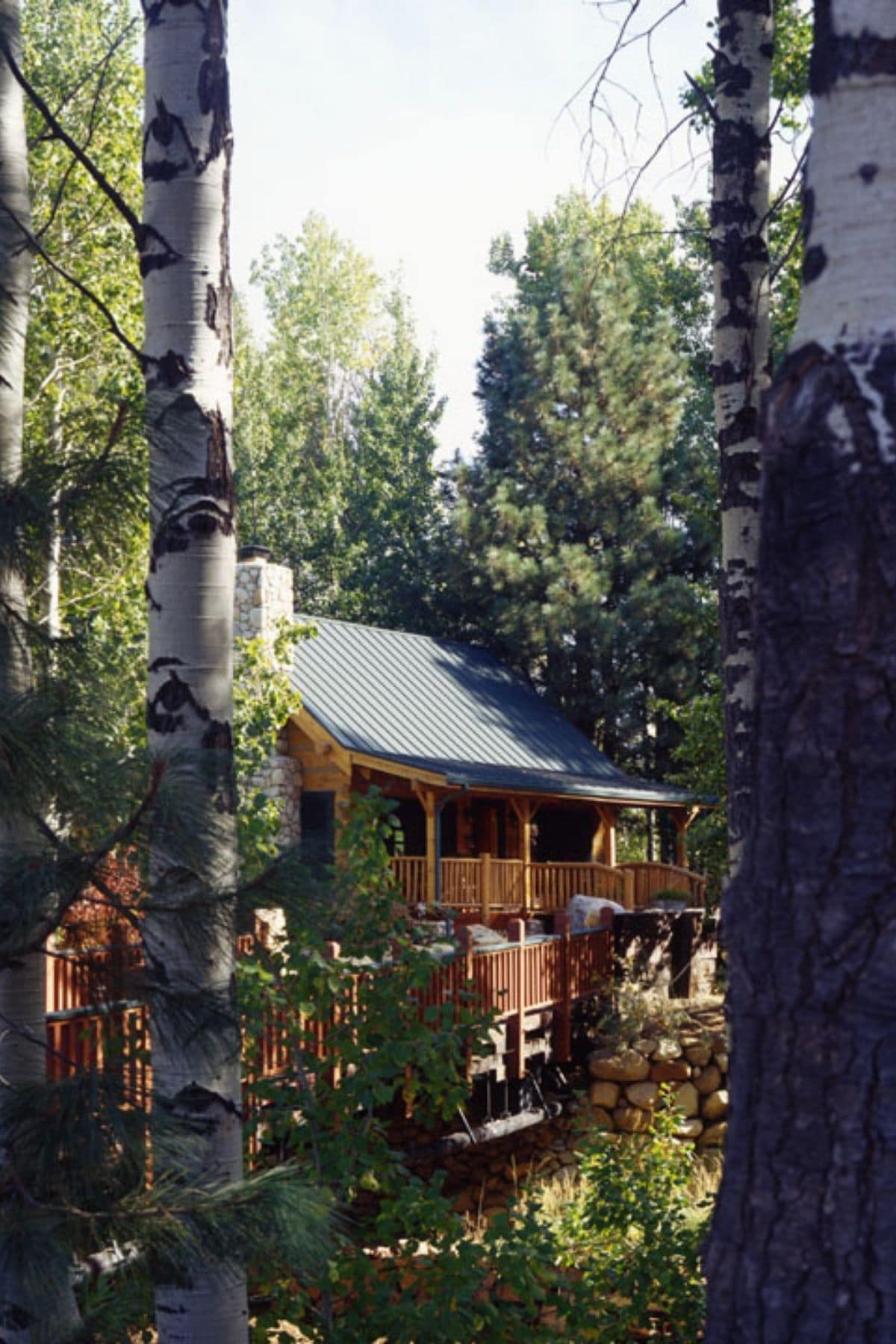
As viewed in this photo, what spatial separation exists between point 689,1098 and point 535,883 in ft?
22.5

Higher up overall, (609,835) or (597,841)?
(609,835)

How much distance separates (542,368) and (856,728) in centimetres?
3140

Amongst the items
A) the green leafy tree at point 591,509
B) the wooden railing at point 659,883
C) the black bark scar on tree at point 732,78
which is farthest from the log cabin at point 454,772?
the black bark scar on tree at point 732,78

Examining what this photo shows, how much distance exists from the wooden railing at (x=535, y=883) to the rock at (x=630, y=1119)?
4850 mm

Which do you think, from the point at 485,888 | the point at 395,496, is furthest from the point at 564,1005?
the point at 395,496

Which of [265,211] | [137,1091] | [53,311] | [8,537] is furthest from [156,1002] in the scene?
[265,211]

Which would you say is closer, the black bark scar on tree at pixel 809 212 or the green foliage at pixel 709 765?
the black bark scar on tree at pixel 809 212

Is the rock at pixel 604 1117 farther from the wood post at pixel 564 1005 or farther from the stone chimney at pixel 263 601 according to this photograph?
the stone chimney at pixel 263 601

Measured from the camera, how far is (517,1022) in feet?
46.0

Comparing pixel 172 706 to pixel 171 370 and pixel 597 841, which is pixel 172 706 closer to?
pixel 171 370

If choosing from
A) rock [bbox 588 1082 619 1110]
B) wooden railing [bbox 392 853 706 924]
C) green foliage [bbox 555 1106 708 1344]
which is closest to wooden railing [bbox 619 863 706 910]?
wooden railing [bbox 392 853 706 924]

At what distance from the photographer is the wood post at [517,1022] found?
45.6 ft

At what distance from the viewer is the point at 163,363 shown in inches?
174

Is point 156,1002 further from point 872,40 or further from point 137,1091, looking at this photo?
point 872,40
